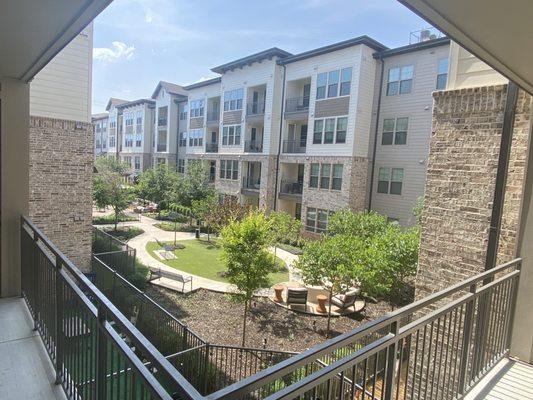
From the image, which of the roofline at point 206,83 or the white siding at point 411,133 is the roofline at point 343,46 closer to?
the white siding at point 411,133

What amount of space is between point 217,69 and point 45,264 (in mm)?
27512

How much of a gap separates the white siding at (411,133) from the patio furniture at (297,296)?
952 centimetres

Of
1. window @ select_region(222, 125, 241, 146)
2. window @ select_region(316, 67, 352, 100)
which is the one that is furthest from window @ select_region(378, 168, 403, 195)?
window @ select_region(222, 125, 241, 146)

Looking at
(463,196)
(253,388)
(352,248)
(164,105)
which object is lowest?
(352,248)

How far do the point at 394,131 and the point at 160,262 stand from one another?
14.3 m

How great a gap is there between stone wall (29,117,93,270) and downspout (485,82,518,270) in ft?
37.9

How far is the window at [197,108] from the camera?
1325 inches

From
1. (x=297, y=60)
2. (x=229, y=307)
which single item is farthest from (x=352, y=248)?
(x=297, y=60)

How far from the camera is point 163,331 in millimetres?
9703

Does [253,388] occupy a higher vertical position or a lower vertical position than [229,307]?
higher

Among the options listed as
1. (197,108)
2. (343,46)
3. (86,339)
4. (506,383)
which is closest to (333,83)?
(343,46)

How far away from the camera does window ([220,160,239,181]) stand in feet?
93.0

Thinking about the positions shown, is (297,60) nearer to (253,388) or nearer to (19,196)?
(19,196)

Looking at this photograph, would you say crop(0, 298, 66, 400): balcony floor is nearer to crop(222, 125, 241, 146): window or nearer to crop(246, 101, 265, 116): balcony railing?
crop(246, 101, 265, 116): balcony railing
